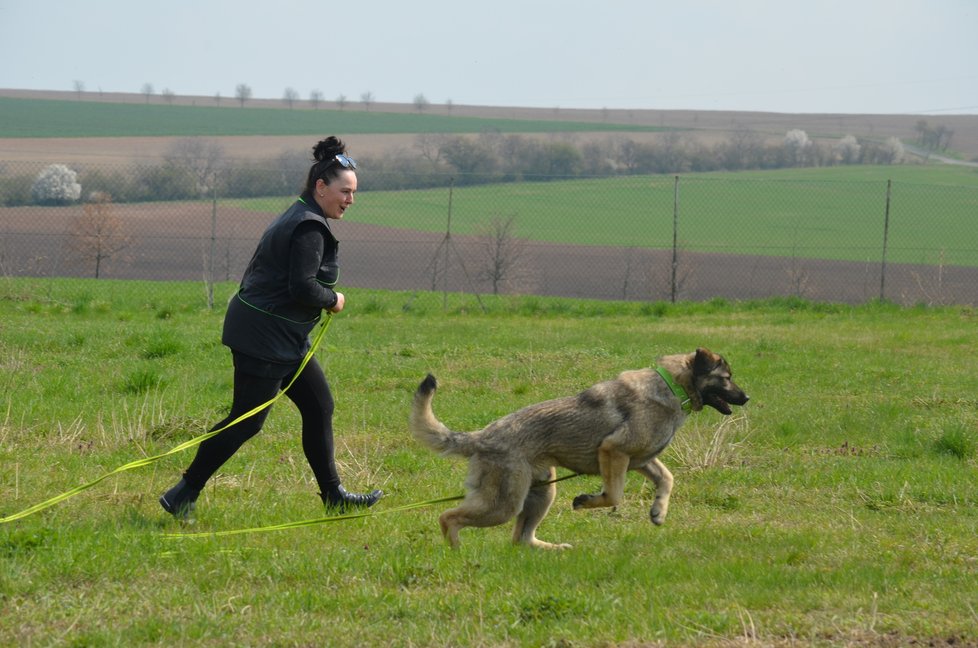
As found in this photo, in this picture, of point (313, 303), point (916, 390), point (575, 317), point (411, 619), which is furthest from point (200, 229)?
point (411, 619)

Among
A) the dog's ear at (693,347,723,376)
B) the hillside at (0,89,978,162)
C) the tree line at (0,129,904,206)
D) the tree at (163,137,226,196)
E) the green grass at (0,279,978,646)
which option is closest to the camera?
the green grass at (0,279,978,646)

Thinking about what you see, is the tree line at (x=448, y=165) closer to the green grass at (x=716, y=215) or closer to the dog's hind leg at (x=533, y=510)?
the green grass at (x=716, y=215)

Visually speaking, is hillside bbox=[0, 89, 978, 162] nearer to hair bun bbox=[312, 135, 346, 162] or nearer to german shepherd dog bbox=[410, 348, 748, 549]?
hair bun bbox=[312, 135, 346, 162]

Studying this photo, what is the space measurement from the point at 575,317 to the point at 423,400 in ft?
41.1

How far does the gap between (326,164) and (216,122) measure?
74405mm

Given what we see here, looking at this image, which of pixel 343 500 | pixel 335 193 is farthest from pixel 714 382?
pixel 335 193

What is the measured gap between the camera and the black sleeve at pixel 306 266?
20.5 feet

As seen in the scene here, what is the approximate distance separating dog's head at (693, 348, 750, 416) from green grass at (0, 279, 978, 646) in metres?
0.74

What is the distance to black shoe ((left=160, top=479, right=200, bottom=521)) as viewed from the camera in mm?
6422

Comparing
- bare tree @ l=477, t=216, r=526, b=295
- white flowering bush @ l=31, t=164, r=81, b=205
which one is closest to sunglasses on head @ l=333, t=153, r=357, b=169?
bare tree @ l=477, t=216, r=526, b=295

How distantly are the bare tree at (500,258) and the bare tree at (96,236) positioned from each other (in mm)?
8261

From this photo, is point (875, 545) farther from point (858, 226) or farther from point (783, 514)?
point (858, 226)

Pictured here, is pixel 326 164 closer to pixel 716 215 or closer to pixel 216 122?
pixel 716 215

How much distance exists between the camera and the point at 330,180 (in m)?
A: 6.51
